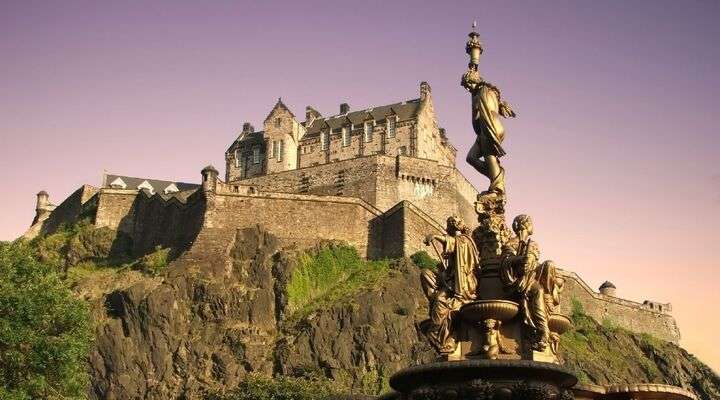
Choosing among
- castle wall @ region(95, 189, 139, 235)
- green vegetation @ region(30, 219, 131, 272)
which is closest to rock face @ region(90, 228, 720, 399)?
green vegetation @ region(30, 219, 131, 272)

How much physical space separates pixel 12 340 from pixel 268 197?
34700mm

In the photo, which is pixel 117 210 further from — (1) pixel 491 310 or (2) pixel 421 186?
(1) pixel 491 310

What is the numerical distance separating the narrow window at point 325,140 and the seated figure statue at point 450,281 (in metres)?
63.7

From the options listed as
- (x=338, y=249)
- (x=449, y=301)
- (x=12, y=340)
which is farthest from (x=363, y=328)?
(x=449, y=301)

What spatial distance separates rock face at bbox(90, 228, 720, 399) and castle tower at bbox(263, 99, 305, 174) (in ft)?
56.7

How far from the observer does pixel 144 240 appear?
6562cm

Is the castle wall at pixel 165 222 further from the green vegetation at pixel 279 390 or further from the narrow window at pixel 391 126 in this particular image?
the green vegetation at pixel 279 390

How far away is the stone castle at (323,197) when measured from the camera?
61344 millimetres

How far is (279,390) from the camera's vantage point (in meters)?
39.6

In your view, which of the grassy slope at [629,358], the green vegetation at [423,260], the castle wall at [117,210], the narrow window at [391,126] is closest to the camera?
the green vegetation at [423,260]

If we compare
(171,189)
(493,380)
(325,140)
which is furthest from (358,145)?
(493,380)

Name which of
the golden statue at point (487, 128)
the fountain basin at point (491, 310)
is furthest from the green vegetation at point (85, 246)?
the fountain basin at point (491, 310)

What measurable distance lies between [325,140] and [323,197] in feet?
49.1

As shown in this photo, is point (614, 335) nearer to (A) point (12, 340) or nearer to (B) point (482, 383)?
(A) point (12, 340)
